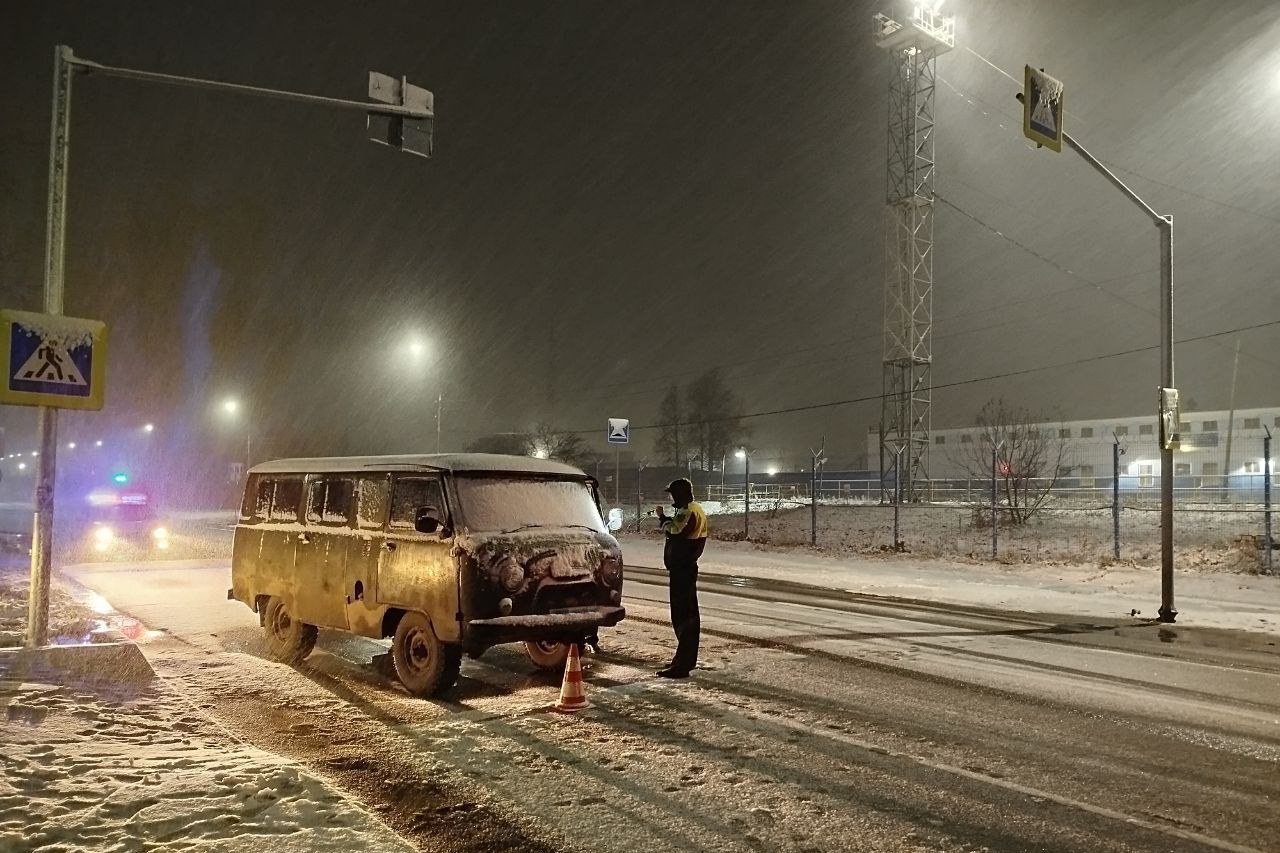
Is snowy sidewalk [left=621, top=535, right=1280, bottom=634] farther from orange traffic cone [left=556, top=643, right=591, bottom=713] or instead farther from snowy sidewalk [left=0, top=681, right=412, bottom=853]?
snowy sidewalk [left=0, top=681, right=412, bottom=853]

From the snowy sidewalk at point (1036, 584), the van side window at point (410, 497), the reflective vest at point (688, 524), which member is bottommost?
the snowy sidewalk at point (1036, 584)

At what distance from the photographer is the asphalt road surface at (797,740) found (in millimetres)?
4793

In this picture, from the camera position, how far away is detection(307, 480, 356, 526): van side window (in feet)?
28.6

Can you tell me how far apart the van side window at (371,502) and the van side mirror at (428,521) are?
719 millimetres

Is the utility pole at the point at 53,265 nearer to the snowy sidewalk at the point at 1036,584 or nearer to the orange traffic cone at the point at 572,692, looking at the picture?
the orange traffic cone at the point at 572,692

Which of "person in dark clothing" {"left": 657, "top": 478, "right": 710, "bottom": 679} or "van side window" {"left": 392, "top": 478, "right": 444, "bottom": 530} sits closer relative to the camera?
"van side window" {"left": 392, "top": 478, "right": 444, "bottom": 530}

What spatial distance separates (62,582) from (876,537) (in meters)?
21.7

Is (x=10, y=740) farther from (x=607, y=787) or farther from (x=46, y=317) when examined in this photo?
(x=46, y=317)

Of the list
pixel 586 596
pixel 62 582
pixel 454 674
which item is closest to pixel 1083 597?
pixel 586 596

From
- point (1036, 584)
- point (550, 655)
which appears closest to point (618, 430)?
point (1036, 584)

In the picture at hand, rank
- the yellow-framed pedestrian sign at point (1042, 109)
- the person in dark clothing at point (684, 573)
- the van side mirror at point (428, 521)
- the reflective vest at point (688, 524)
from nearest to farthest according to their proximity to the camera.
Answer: the van side mirror at point (428, 521) → the person in dark clothing at point (684, 573) → the reflective vest at point (688, 524) → the yellow-framed pedestrian sign at point (1042, 109)

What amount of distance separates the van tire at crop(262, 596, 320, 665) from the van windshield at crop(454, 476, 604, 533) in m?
2.65

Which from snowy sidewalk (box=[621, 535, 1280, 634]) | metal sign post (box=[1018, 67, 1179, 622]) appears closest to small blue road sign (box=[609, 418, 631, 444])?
snowy sidewalk (box=[621, 535, 1280, 634])

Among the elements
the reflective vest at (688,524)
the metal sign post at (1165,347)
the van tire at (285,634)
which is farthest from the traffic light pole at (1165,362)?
the van tire at (285,634)
